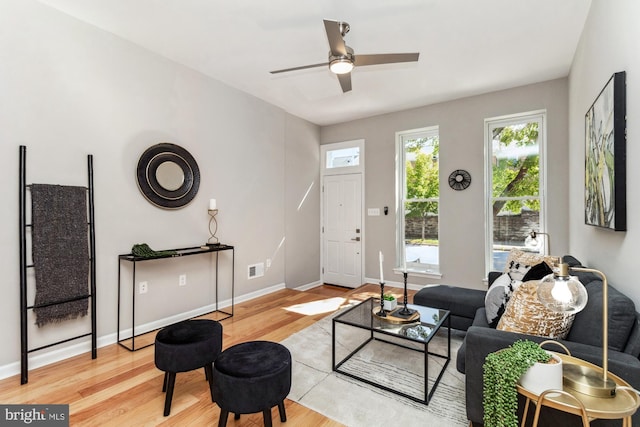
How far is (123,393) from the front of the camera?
2.14m

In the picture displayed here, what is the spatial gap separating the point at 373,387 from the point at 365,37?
3.03m

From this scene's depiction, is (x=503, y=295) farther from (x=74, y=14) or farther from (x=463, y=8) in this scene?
(x=74, y=14)

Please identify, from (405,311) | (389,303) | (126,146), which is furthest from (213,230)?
(405,311)

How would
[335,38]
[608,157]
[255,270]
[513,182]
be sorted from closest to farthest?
[608,157]
[335,38]
[513,182]
[255,270]

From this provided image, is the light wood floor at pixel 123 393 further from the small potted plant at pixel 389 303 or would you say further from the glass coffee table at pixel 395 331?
the small potted plant at pixel 389 303

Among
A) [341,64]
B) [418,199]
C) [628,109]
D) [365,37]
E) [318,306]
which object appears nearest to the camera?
[628,109]

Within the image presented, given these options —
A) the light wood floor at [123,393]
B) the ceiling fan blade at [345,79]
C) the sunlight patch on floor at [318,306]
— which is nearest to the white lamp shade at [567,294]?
the light wood floor at [123,393]

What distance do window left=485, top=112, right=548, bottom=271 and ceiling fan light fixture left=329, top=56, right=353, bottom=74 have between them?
288 centimetres

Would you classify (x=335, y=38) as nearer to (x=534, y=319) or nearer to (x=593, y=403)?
(x=534, y=319)

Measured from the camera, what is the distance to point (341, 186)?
563 centimetres

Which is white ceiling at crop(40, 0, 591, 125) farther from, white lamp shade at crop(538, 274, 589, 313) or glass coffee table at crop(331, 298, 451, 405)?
glass coffee table at crop(331, 298, 451, 405)

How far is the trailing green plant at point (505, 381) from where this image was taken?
121 centimetres

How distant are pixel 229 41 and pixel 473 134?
343cm

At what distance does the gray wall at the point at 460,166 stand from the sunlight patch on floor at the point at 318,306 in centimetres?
130
